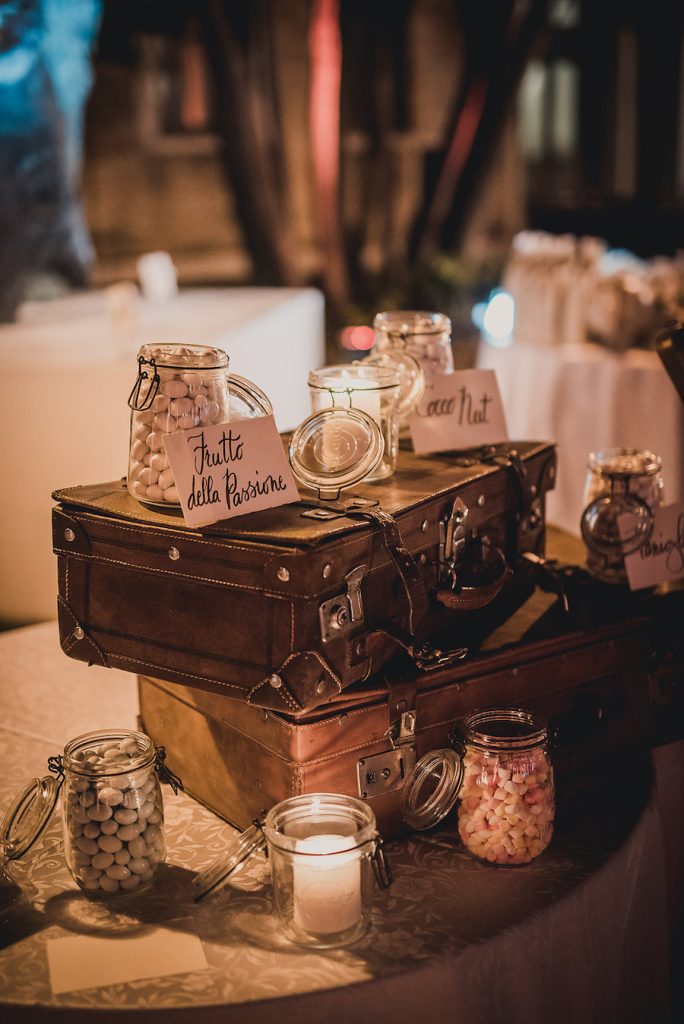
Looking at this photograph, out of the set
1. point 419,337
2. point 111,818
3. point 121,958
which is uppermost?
point 419,337

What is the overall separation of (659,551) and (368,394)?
512 millimetres

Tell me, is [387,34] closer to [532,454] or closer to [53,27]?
[53,27]

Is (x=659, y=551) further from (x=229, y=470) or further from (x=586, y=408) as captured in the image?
(x=586, y=408)

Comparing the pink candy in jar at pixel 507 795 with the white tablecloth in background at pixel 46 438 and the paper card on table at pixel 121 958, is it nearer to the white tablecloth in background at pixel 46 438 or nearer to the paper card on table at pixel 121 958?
the paper card on table at pixel 121 958

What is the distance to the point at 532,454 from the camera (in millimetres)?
1673

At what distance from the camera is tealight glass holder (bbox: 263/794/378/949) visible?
3.51 ft

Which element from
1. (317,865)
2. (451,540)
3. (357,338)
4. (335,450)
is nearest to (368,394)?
(335,450)

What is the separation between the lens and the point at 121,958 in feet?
3.53

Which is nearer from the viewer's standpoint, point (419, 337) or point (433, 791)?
point (433, 791)

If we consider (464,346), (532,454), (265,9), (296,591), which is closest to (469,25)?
(265,9)

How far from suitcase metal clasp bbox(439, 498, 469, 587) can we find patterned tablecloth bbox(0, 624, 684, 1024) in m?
0.32

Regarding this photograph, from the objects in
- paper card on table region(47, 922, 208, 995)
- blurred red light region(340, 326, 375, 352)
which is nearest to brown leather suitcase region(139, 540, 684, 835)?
paper card on table region(47, 922, 208, 995)

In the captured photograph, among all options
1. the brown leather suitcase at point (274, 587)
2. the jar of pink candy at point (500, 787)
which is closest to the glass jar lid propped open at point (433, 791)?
the jar of pink candy at point (500, 787)

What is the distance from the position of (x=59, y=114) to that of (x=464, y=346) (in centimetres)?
514
